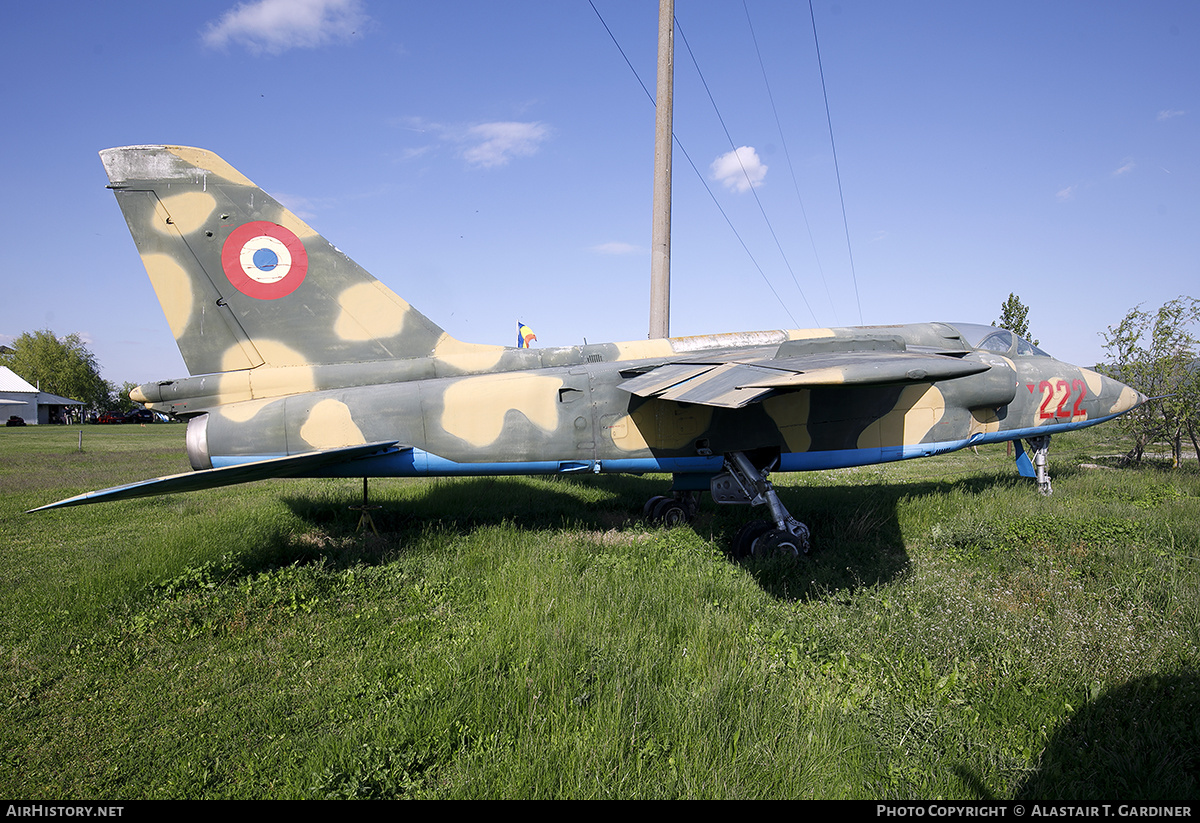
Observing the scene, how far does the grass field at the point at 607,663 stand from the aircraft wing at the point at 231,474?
1.16 metres

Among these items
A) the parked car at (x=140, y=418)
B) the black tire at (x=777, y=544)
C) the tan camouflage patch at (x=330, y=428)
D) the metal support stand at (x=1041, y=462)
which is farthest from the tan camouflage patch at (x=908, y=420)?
the parked car at (x=140, y=418)

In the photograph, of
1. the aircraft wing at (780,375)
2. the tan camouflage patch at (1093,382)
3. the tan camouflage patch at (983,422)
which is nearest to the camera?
the aircraft wing at (780,375)

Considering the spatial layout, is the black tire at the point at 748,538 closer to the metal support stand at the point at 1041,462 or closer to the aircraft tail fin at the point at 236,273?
the aircraft tail fin at the point at 236,273

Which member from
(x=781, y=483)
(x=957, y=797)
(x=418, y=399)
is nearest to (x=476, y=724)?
(x=957, y=797)

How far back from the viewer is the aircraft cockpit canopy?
887 centimetres

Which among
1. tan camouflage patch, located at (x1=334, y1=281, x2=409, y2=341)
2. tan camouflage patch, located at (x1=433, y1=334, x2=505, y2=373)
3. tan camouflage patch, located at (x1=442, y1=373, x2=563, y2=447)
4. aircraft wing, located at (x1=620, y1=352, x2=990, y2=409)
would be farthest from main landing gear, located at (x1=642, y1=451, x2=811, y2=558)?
tan camouflage patch, located at (x1=334, y1=281, x2=409, y2=341)

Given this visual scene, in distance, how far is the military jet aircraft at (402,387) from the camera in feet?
21.7

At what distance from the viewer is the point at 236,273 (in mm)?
6934

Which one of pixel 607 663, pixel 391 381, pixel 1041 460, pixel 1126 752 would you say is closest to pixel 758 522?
pixel 607 663

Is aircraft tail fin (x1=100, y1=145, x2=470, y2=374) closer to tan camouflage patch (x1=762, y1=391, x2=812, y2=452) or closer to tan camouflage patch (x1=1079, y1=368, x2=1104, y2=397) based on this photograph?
tan camouflage patch (x1=762, y1=391, x2=812, y2=452)

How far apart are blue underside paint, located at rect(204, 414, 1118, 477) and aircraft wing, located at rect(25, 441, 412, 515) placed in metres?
0.21

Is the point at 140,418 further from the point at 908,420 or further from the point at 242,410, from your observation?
the point at 908,420

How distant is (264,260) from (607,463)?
482 centimetres
